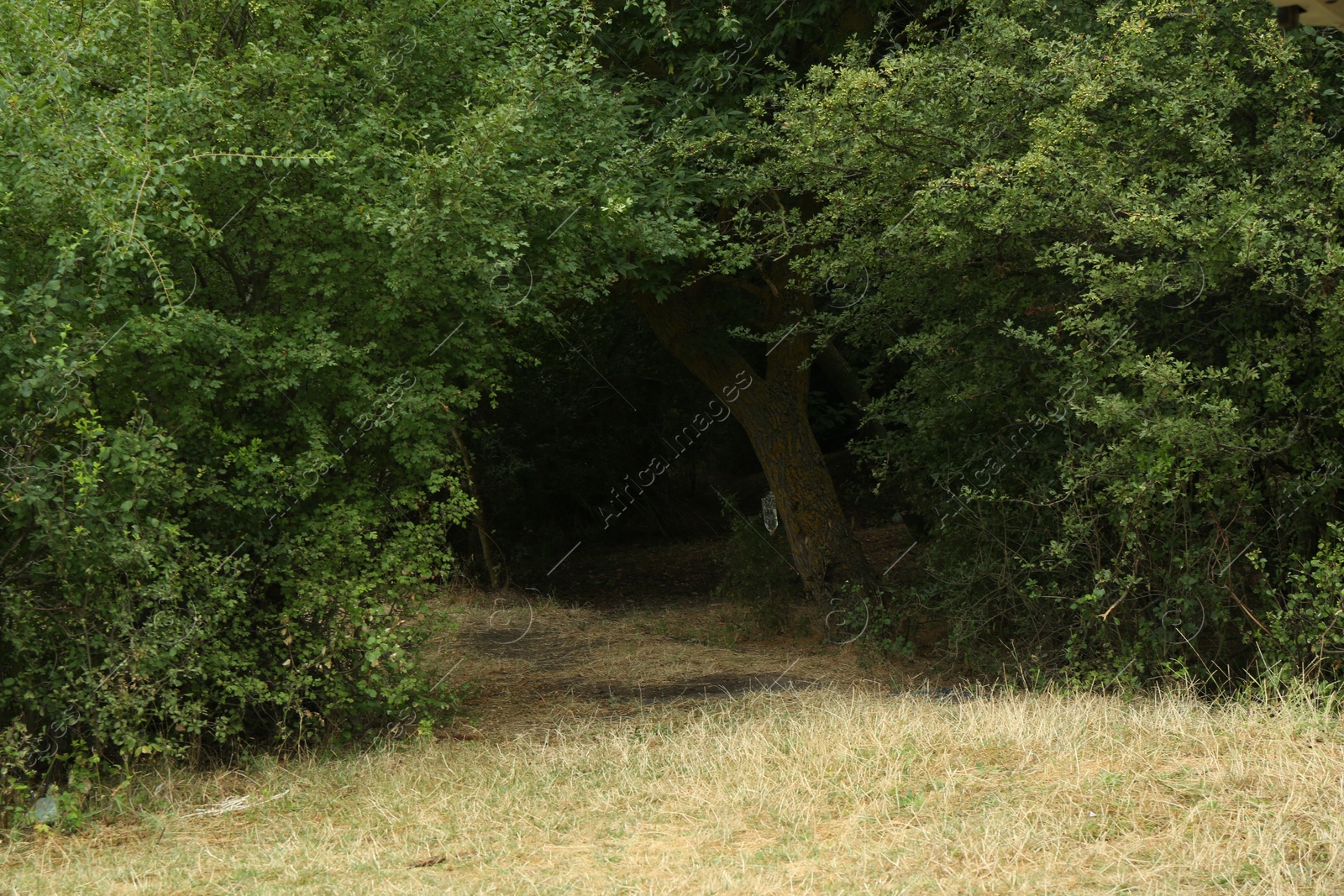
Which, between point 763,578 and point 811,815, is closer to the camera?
point 811,815

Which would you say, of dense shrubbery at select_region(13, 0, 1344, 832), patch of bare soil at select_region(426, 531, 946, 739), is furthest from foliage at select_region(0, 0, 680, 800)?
patch of bare soil at select_region(426, 531, 946, 739)

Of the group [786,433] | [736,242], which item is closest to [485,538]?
[786,433]

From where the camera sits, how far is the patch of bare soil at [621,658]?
9.05 metres

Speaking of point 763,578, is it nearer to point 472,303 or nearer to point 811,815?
→ point 472,303

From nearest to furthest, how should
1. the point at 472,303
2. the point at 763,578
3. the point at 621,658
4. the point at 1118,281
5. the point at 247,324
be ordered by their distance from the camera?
the point at 247,324, the point at 1118,281, the point at 472,303, the point at 621,658, the point at 763,578

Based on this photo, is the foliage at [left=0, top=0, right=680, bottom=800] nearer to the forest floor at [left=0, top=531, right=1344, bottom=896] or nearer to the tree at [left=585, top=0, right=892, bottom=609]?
the forest floor at [left=0, top=531, right=1344, bottom=896]

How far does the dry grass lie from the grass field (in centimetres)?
1

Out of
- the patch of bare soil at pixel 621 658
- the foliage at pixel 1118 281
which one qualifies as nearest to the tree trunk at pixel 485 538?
the patch of bare soil at pixel 621 658

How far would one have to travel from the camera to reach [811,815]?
5.37 m

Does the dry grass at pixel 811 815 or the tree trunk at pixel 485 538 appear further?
the tree trunk at pixel 485 538

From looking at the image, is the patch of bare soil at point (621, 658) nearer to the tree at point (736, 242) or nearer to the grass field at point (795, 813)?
the tree at point (736, 242)

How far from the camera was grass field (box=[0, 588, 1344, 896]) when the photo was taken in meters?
4.70

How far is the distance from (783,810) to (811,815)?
0.43 feet

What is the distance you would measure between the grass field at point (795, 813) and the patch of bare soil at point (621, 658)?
66.5 inches
